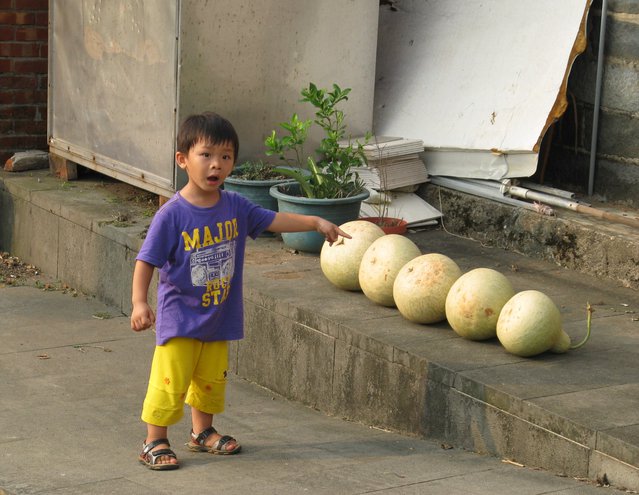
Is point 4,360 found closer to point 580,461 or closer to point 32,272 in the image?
point 32,272

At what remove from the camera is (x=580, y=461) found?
15.4 feet

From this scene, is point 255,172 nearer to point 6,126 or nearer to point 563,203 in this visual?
point 563,203

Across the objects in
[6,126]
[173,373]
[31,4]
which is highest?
[31,4]

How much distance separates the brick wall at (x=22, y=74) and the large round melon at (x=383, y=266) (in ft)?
15.5

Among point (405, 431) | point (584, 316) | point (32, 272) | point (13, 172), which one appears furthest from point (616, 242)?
point (13, 172)

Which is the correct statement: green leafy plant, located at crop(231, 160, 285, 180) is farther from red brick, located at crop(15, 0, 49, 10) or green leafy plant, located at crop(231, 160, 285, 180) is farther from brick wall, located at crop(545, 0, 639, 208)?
red brick, located at crop(15, 0, 49, 10)

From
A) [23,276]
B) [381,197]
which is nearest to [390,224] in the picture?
[381,197]

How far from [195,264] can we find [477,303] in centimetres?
148

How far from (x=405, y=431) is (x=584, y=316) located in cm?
125

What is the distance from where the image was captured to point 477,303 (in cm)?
566

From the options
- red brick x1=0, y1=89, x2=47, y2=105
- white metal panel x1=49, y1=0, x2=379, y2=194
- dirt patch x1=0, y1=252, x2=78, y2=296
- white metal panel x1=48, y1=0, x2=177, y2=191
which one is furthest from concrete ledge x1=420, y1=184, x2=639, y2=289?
red brick x1=0, y1=89, x2=47, y2=105

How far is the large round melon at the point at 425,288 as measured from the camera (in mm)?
5941

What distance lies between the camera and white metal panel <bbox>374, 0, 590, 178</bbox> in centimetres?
758

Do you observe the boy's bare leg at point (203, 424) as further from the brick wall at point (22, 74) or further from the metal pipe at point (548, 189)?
the brick wall at point (22, 74)
